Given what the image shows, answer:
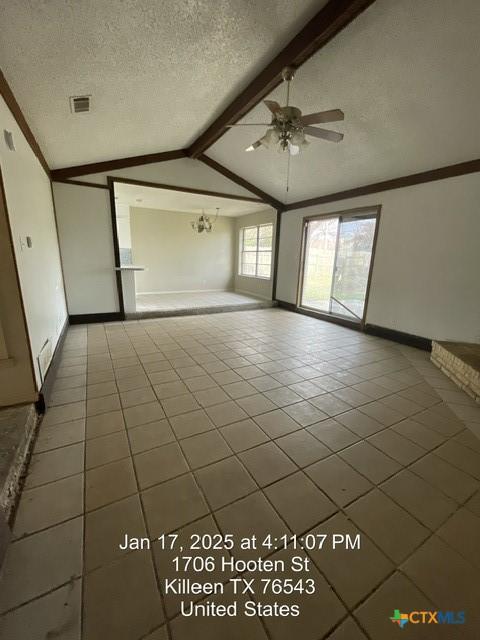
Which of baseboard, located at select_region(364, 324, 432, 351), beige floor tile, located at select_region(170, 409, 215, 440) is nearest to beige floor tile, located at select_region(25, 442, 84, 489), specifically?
beige floor tile, located at select_region(170, 409, 215, 440)

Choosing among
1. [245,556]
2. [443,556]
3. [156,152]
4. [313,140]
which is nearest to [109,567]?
[245,556]

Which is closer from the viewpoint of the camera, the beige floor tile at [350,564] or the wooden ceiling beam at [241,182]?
the beige floor tile at [350,564]

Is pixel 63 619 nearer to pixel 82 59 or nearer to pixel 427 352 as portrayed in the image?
pixel 82 59

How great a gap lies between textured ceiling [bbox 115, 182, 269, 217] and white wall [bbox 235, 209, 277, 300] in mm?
210

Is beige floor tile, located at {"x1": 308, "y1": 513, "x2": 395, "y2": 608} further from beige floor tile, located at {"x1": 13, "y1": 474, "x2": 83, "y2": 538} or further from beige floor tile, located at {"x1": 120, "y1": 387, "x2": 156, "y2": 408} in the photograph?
beige floor tile, located at {"x1": 120, "y1": 387, "x2": 156, "y2": 408}

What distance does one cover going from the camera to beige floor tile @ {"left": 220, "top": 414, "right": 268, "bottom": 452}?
180 cm

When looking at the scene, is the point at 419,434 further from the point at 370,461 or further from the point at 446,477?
the point at 370,461

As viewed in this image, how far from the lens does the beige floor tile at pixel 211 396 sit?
7.53 ft

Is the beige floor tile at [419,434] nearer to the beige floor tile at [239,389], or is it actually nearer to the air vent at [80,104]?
the beige floor tile at [239,389]

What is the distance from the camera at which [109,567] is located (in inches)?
42.5

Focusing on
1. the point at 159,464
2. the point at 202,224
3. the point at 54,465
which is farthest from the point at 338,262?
the point at 54,465

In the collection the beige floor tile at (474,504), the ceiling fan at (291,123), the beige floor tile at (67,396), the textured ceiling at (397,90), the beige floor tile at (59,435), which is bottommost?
the beige floor tile at (59,435)

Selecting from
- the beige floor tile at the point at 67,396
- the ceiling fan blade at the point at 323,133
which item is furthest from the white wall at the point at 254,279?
the beige floor tile at the point at 67,396

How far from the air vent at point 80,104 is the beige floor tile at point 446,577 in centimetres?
415
